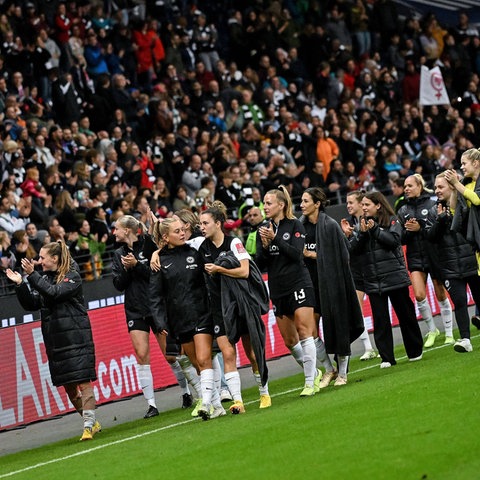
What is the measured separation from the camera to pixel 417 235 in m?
18.6

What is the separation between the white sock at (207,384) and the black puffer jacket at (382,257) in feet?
10.5

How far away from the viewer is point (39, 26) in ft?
84.7

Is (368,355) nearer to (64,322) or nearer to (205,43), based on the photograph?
(64,322)

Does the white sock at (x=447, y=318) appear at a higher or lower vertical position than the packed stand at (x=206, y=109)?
lower

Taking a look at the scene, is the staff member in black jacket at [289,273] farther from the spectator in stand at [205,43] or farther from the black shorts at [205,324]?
the spectator in stand at [205,43]

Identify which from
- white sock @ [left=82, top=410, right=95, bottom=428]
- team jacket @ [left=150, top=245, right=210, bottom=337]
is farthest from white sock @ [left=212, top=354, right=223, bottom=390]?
white sock @ [left=82, top=410, right=95, bottom=428]

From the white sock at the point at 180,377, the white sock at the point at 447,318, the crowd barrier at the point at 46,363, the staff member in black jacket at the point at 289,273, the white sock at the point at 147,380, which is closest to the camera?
the staff member in black jacket at the point at 289,273

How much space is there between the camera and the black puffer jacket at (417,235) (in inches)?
706

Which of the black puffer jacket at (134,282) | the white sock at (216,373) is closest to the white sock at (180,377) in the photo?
the black puffer jacket at (134,282)

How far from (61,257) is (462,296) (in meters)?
5.02

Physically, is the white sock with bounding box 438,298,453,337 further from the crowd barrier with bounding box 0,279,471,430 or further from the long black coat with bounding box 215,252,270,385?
the long black coat with bounding box 215,252,270,385

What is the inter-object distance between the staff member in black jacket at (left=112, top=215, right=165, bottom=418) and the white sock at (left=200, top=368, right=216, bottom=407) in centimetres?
252

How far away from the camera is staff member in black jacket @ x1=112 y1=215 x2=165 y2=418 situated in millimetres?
Answer: 16172

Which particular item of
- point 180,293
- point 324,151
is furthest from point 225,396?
point 324,151
